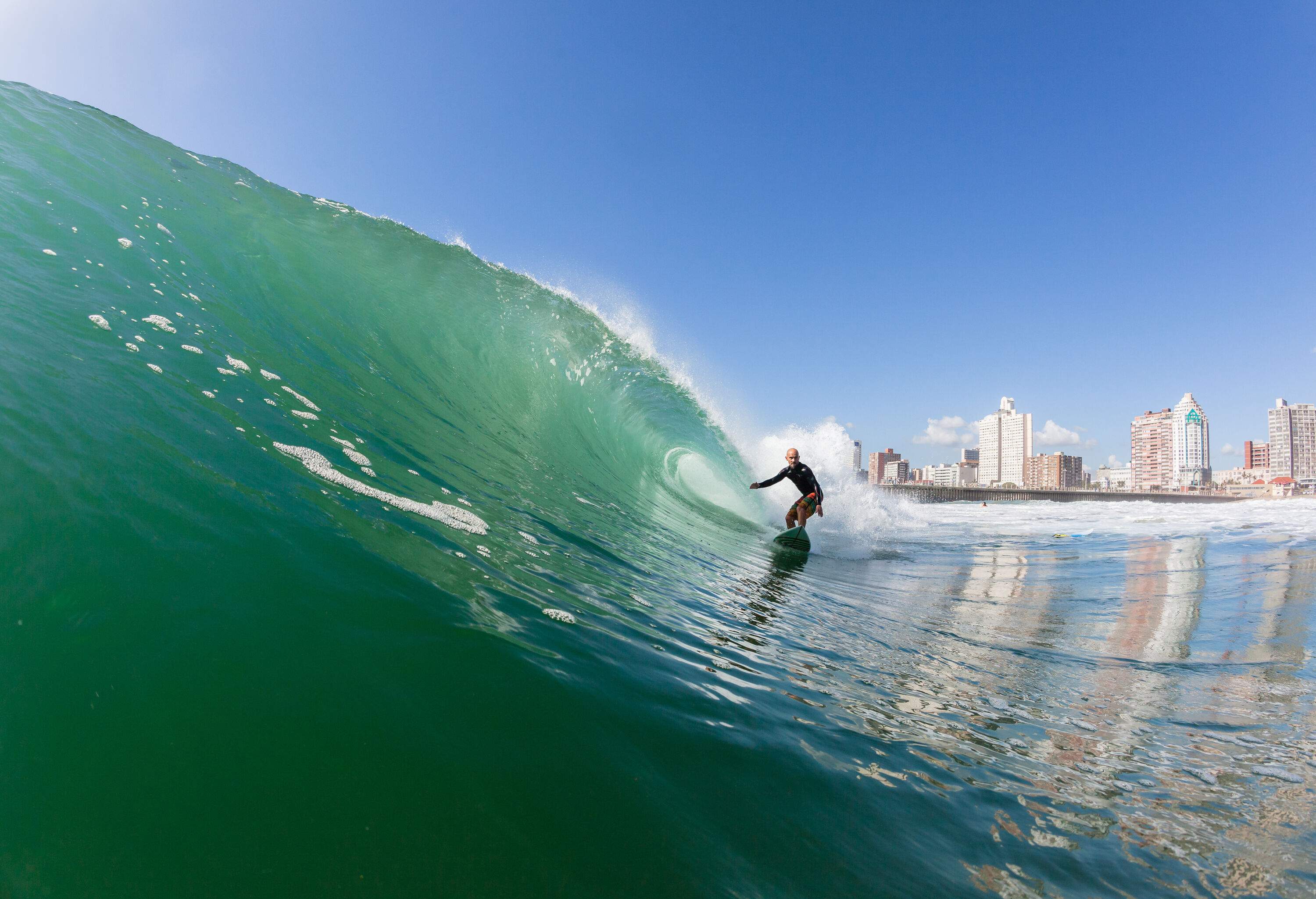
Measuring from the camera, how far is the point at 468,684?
1.93 meters

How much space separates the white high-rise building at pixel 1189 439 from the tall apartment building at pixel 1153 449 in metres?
0.70

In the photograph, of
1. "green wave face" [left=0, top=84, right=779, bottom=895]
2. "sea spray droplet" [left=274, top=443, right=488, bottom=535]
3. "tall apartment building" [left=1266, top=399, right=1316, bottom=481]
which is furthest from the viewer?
"tall apartment building" [left=1266, top=399, right=1316, bottom=481]

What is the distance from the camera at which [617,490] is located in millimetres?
8852

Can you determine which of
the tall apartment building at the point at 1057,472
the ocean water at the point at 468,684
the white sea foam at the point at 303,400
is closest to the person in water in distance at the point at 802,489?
the ocean water at the point at 468,684

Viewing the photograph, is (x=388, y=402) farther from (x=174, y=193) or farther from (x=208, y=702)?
(x=174, y=193)

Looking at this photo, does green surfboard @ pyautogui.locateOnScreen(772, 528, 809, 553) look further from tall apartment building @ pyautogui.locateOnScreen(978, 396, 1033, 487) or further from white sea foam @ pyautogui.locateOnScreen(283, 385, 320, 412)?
tall apartment building @ pyautogui.locateOnScreen(978, 396, 1033, 487)

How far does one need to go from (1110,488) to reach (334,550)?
11326cm

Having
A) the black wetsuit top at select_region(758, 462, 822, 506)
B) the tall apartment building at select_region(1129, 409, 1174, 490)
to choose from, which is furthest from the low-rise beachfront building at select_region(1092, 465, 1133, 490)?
the black wetsuit top at select_region(758, 462, 822, 506)

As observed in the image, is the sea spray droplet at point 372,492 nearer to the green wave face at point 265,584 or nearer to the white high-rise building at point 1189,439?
the green wave face at point 265,584

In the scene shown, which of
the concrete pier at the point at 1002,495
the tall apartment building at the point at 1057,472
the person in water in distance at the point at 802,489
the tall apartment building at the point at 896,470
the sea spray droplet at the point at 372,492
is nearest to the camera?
the sea spray droplet at the point at 372,492

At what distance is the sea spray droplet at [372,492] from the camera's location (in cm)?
359

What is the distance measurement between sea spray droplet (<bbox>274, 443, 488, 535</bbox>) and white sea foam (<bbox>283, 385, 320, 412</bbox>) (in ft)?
3.57

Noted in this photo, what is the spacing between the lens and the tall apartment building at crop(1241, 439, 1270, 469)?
95250 millimetres

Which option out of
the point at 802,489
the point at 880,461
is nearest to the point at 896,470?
the point at 880,461
